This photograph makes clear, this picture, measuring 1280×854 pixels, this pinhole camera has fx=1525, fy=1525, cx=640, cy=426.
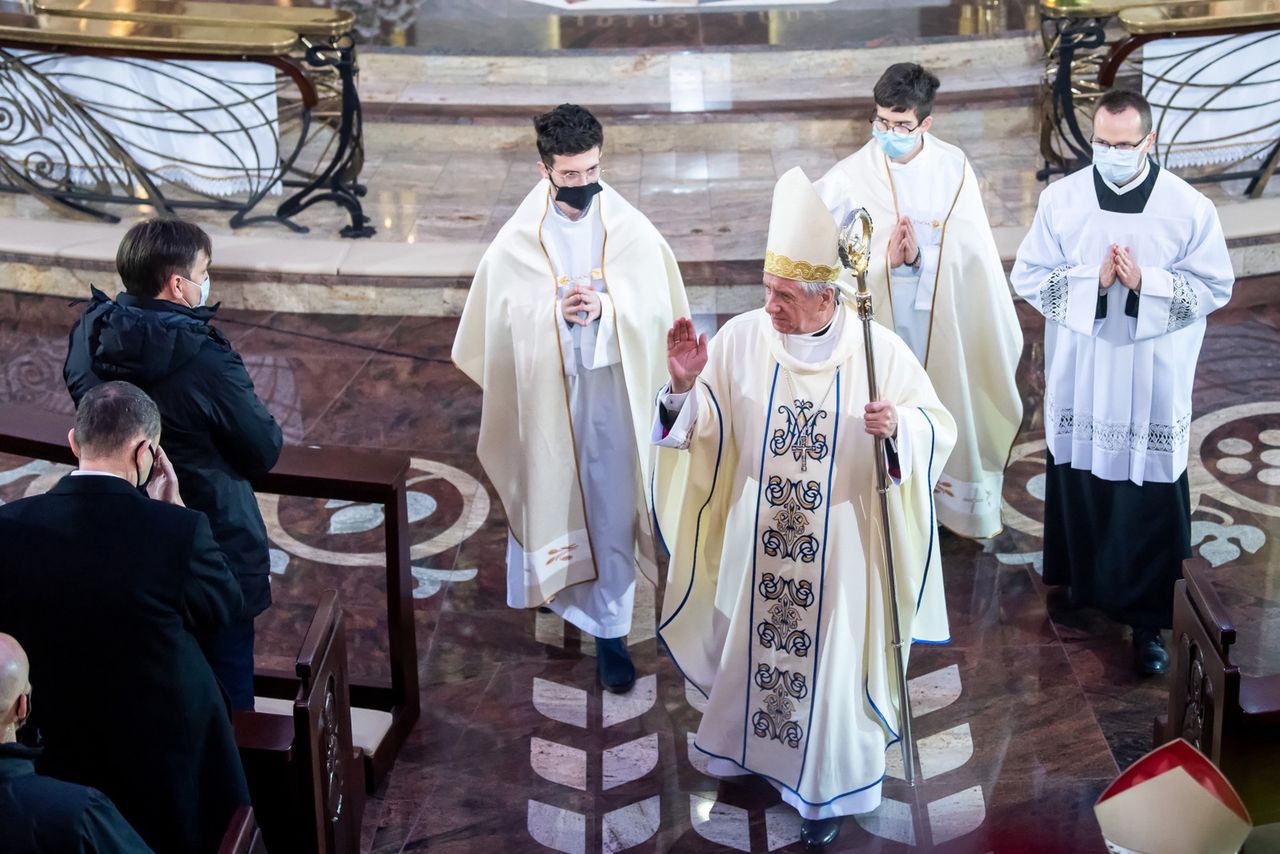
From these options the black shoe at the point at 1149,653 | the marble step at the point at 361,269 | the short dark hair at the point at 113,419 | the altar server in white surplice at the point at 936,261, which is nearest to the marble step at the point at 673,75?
the marble step at the point at 361,269

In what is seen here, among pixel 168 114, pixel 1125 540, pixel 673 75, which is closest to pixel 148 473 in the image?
pixel 1125 540

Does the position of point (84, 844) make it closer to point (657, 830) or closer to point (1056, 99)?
point (657, 830)

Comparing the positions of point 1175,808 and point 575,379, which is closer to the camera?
point 1175,808

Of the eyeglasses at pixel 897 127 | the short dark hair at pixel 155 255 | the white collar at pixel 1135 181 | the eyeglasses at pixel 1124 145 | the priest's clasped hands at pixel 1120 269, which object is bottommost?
the priest's clasped hands at pixel 1120 269

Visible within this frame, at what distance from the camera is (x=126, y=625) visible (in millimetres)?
2922

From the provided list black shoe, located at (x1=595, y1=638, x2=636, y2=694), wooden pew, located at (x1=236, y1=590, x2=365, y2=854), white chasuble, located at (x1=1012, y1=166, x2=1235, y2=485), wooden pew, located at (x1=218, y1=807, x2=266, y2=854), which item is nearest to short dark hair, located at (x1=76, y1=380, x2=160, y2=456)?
wooden pew, located at (x1=236, y1=590, x2=365, y2=854)

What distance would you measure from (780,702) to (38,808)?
2.05 m

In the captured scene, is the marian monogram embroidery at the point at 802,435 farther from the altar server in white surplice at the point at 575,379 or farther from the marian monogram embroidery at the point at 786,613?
the altar server in white surplice at the point at 575,379

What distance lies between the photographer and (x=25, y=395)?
669 centimetres

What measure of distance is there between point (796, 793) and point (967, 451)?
162 cm

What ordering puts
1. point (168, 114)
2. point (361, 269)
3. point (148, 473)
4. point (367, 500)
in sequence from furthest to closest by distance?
point (168, 114)
point (361, 269)
point (367, 500)
point (148, 473)

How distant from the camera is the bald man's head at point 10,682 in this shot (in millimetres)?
2514

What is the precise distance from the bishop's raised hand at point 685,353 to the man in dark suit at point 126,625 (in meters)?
1.19

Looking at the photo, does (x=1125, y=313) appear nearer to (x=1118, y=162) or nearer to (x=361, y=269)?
(x=1118, y=162)
